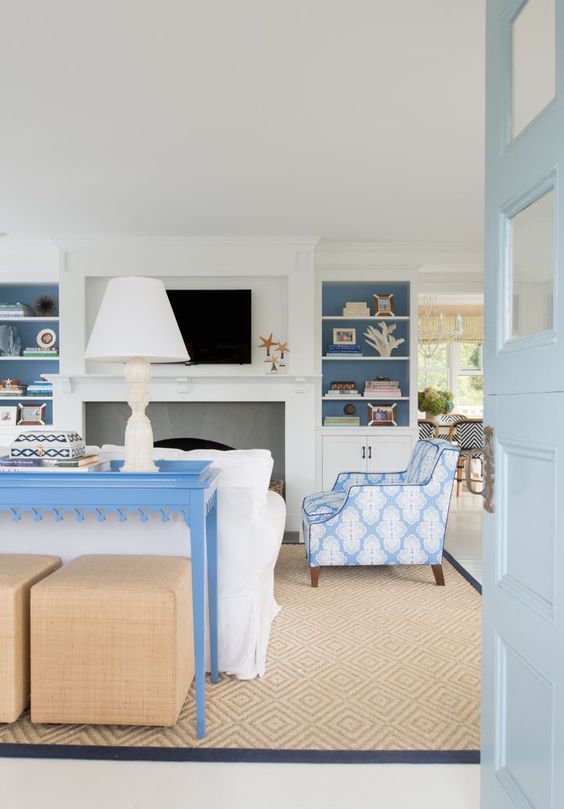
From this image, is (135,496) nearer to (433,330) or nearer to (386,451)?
(386,451)

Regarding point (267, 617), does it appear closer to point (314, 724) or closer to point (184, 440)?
point (314, 724)

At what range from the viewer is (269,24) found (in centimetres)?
233

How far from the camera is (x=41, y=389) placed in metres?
5.97

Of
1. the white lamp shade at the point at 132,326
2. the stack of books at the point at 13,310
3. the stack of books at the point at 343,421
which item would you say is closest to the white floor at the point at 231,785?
the white lamp shade at the point at 132,326

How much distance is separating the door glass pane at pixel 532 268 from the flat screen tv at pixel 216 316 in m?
4.20

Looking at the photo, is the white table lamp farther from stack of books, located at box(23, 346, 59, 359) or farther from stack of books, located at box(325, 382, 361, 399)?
stack of books, located at box(23, 346, 59, 359)

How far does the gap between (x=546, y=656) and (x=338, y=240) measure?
4.85 metres

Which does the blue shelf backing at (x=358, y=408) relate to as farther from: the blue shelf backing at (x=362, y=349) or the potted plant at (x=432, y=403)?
the potted plant at (x=432, y=403)

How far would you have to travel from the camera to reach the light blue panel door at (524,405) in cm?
120

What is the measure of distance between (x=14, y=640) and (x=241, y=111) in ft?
8.18

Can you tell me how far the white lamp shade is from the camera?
2191 millimetres

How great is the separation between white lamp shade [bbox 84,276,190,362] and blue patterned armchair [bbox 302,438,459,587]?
1.84 meters

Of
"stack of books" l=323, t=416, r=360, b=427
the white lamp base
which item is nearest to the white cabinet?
"stack of books" l=323, t=416, r=360, b=427

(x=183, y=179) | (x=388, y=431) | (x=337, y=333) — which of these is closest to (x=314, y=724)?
(x=183, y=179)
